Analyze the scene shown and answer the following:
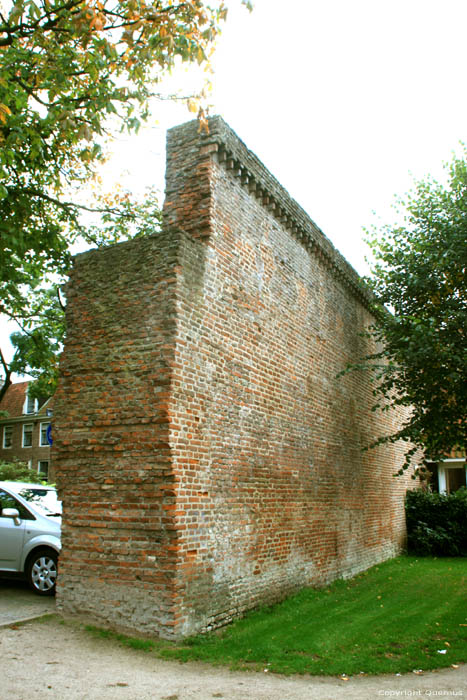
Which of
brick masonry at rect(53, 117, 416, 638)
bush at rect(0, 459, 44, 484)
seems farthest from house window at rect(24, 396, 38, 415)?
brick masonry at rect(53, 117, 416, 638)

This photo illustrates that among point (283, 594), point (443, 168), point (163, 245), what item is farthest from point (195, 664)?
point (443, 168)

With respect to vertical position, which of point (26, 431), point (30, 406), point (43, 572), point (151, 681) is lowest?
point (151, 681)

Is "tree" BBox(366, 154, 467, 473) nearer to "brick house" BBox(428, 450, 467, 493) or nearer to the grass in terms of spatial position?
the grass

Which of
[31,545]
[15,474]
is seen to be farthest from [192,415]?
[15,474]

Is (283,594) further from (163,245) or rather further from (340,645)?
(163,245)

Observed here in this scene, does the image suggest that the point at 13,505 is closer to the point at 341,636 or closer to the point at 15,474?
the point at 341,636

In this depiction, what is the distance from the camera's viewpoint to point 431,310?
525 inches

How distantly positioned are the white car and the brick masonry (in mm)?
1812

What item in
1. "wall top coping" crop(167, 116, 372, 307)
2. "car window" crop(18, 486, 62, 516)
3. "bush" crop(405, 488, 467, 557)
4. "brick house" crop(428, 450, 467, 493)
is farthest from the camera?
"brick house" crop(428, 450, 467, 493)

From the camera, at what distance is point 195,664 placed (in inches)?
228

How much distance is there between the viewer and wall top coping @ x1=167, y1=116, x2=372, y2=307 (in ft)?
27.9

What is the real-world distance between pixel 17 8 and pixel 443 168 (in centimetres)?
1080

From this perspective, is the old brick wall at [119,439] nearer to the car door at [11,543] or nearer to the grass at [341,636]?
the grass at [341,636]

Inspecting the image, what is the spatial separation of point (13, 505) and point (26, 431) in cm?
2865
